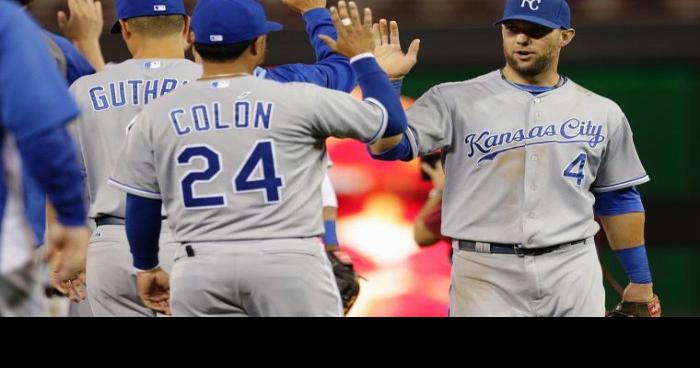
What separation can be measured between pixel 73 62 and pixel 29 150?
1.80 m

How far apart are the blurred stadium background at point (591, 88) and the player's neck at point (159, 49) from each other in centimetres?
505

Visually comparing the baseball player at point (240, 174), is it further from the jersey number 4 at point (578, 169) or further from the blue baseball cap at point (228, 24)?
the jersey number 4 at point (578, 169)

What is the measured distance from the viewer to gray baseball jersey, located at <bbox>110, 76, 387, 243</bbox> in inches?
151

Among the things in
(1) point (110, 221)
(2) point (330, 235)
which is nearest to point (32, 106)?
(1) point (110, 221)

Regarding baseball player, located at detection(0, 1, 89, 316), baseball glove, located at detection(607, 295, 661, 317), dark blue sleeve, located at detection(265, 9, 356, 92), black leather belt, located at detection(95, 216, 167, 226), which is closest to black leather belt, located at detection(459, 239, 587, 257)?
baseball glove, located at detection(607, 295, 661, 317)

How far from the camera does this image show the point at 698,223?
10.2 metres

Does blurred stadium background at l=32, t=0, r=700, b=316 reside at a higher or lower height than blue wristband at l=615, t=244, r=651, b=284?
lower

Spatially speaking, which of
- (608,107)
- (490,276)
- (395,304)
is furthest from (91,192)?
(395,304)

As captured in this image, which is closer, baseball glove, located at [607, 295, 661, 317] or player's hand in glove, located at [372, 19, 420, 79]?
player's hand in glove, located at [372, 19, 420, 79]

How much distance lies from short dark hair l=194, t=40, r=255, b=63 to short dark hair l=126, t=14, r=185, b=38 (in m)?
0.67

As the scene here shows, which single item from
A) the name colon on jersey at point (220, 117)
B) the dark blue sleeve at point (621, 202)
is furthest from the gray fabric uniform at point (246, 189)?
the dark blue sleeve at point (621, 202)

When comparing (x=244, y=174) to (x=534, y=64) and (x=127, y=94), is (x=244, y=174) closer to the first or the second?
(x=127, y=94)

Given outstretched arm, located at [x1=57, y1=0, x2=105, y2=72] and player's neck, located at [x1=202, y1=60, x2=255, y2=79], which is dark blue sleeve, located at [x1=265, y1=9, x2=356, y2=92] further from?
outstretched arm, located at [x1=57, y1=0, x2=105, y2=72]

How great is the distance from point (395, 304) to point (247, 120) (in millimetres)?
5704
